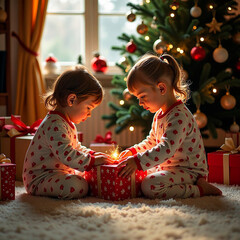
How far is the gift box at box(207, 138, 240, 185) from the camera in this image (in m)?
1.91

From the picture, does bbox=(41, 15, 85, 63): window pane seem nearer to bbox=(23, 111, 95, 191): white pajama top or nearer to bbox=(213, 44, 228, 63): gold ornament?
bbox=(213, 44, 228, 63): gold ornament

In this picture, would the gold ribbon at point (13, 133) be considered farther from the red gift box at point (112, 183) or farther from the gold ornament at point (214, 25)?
the gold ornament at point (214, 25)

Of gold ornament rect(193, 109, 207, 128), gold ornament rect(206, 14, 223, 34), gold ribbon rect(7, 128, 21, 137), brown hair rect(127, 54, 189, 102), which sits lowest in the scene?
gold ribbon rect(7, 128, 21, 137)

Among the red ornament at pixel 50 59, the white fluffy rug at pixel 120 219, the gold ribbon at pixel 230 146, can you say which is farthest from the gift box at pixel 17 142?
the red ornament at pixel 50 59

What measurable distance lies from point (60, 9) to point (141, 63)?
208 centimetres

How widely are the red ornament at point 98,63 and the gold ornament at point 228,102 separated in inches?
47.2

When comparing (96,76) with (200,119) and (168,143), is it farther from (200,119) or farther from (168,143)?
(168,143)

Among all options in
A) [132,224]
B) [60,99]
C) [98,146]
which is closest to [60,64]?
[98,146]

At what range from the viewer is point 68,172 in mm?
1729

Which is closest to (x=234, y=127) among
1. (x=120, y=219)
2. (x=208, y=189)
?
(x=208, y=189)

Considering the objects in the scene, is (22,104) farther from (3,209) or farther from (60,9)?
(3,209)

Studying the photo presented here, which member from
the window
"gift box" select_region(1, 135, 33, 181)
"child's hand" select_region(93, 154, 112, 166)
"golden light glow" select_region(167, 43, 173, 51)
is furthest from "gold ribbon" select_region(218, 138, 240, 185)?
the window

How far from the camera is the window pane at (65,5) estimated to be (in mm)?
3537

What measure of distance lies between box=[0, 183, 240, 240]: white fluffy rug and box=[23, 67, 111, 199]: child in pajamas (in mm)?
68
